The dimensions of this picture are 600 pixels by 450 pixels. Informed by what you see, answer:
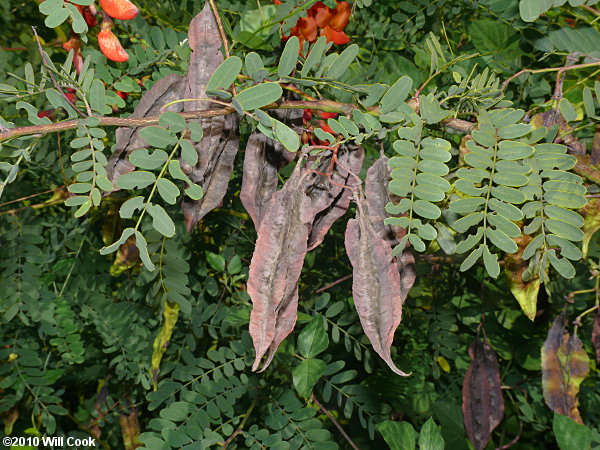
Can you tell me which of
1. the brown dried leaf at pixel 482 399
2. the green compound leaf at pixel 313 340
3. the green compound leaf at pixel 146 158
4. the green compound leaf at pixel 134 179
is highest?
the green compound leaf at pixel 146 158

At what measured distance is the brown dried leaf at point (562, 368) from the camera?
87 cm

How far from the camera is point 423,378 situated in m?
1.22

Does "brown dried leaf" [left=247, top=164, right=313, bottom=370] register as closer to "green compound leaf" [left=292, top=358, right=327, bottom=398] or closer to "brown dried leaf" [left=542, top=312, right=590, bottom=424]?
"green compound leaf" [left=292, top=358, right=327, bottom=398]

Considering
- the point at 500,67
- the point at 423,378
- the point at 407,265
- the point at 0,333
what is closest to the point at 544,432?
the point at 423,378

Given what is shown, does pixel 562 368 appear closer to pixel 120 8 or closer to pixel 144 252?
pixel 144 252

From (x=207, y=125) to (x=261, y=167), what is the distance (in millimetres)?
72

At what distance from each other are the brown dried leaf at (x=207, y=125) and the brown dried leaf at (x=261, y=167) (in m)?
0.03

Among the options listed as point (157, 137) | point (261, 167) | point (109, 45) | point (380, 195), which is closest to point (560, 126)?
point (380, 195)

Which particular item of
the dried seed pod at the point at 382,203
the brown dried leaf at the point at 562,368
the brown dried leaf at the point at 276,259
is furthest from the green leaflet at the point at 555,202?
the brown dried leaf at the point at 562,368

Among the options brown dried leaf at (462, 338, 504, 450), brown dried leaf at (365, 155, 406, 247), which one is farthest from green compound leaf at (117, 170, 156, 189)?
brown dried leaf at (462, 338, 504, 450)

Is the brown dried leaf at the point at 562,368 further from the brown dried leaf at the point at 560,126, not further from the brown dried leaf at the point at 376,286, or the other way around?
the brown dried leaf at the point at 376,286

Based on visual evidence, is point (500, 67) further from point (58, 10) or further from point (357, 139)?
point (58, 10)

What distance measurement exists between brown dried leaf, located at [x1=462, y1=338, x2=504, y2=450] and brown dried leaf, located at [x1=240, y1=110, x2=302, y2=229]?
71 cm

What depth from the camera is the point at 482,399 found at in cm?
108
